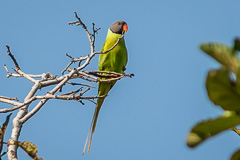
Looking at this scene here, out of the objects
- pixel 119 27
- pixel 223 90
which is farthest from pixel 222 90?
pixel 119 27

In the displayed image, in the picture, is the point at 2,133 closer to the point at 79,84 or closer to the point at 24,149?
the point at 24,149

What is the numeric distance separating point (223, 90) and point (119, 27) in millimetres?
5163

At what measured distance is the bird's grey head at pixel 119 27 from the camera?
551 centimetres

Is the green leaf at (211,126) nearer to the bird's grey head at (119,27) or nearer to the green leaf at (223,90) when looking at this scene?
the green leaf at (223,90)

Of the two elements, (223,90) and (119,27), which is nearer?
(223,90)

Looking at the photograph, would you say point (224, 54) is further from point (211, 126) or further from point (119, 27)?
point (119, 27)

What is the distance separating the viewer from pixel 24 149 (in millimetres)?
1750

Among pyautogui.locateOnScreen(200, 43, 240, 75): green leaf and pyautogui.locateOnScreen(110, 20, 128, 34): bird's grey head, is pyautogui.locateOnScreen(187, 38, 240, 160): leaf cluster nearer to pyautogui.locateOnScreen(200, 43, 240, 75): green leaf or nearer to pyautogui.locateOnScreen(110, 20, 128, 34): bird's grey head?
pyautogui.locateOnScreen(200, 43, 240, 75): green leaf

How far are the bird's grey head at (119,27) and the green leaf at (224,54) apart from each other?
498 cm

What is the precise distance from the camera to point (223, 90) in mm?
533

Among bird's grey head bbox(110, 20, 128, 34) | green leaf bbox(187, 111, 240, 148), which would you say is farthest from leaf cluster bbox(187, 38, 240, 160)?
bird's grey head bbox(110, 20, 128, 34)

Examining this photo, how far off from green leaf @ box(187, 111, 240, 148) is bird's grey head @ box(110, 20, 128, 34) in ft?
16.2

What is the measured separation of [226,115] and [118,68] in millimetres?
4165

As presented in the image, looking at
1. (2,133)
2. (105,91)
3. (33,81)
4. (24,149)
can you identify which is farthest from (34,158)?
(105,91)
